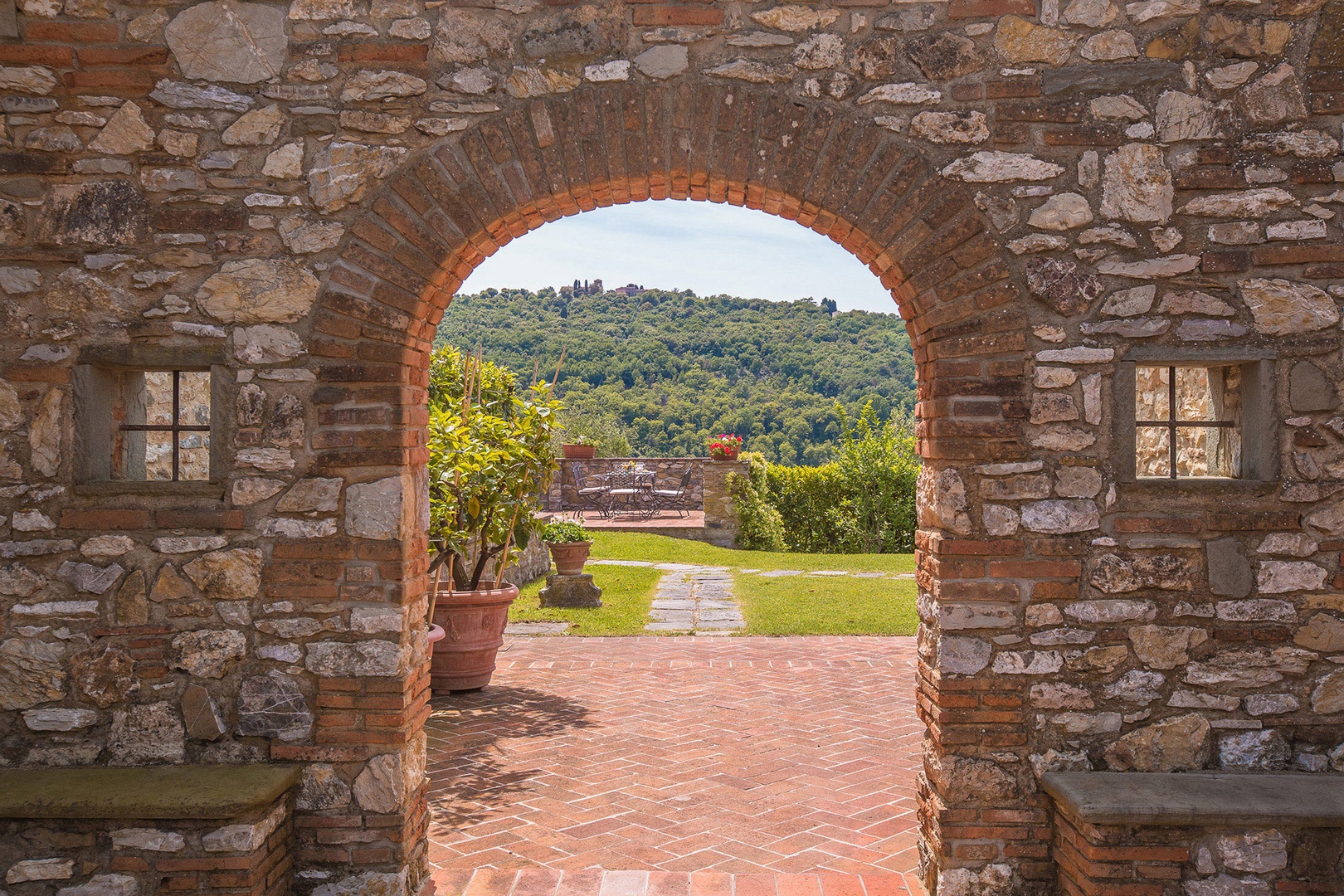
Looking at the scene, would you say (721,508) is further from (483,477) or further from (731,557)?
(483,477)

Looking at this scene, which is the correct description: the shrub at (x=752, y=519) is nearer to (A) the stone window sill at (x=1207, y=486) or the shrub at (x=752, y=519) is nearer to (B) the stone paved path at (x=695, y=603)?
(B) the stone paved path at (x=695, y=603)

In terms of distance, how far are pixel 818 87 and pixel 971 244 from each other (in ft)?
2.74

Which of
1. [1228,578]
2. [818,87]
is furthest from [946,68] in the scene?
[1228,578]

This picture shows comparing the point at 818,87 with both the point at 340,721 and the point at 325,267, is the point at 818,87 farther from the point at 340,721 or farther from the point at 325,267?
the point at 340,721

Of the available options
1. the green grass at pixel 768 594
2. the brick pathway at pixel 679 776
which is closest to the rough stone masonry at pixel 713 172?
the brick pathway at pixel 679 776

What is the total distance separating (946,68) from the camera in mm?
3443

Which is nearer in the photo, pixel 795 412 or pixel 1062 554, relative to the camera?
pixel 1062 554

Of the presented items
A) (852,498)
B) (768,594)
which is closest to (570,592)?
(768,594)

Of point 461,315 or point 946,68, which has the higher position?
point 461,315

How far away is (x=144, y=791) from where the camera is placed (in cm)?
323

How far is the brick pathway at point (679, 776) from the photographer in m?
3.78

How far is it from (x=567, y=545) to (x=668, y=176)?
272 inches

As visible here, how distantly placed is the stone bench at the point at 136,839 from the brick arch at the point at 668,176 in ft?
1.84

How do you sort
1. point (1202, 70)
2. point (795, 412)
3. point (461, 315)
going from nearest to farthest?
point (1202, 70) < point (795, 412) < point (461, 315)
